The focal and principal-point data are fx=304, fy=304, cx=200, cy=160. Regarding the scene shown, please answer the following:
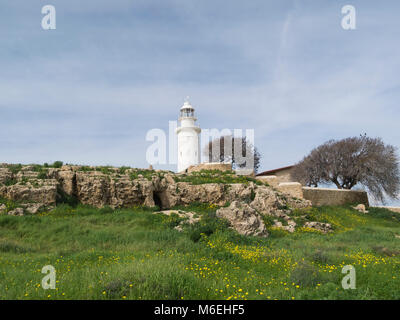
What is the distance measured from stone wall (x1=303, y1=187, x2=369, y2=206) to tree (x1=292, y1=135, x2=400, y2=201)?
6.74 feet

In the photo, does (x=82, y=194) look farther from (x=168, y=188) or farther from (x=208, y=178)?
(x=208, y=178)

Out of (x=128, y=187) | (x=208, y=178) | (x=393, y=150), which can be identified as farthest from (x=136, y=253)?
(x=393, y=150)

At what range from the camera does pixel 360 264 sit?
838 cm

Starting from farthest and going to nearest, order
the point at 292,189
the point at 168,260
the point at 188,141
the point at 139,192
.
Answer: the point at 188,141 → the point at 292,189 → the point at 139,192 → the point at 168,260

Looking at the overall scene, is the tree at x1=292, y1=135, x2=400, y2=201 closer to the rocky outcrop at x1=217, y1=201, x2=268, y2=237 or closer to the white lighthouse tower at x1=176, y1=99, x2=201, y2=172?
the white lighthouse tower at x1=176, y1=99, x2=201, y2=172

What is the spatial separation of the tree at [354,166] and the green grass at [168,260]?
20219 mm

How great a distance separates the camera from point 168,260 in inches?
309

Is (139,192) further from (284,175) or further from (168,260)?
(284,175)

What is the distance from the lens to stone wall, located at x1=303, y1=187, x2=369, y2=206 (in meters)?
27.7

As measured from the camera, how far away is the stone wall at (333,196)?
27.7 meters

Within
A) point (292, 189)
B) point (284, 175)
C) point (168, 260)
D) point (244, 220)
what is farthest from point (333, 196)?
point (168, 260)

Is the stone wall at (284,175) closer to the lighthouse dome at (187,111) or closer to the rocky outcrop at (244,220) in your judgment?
the lighthouse dome at (187,111)

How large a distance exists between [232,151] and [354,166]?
60.6 ft
